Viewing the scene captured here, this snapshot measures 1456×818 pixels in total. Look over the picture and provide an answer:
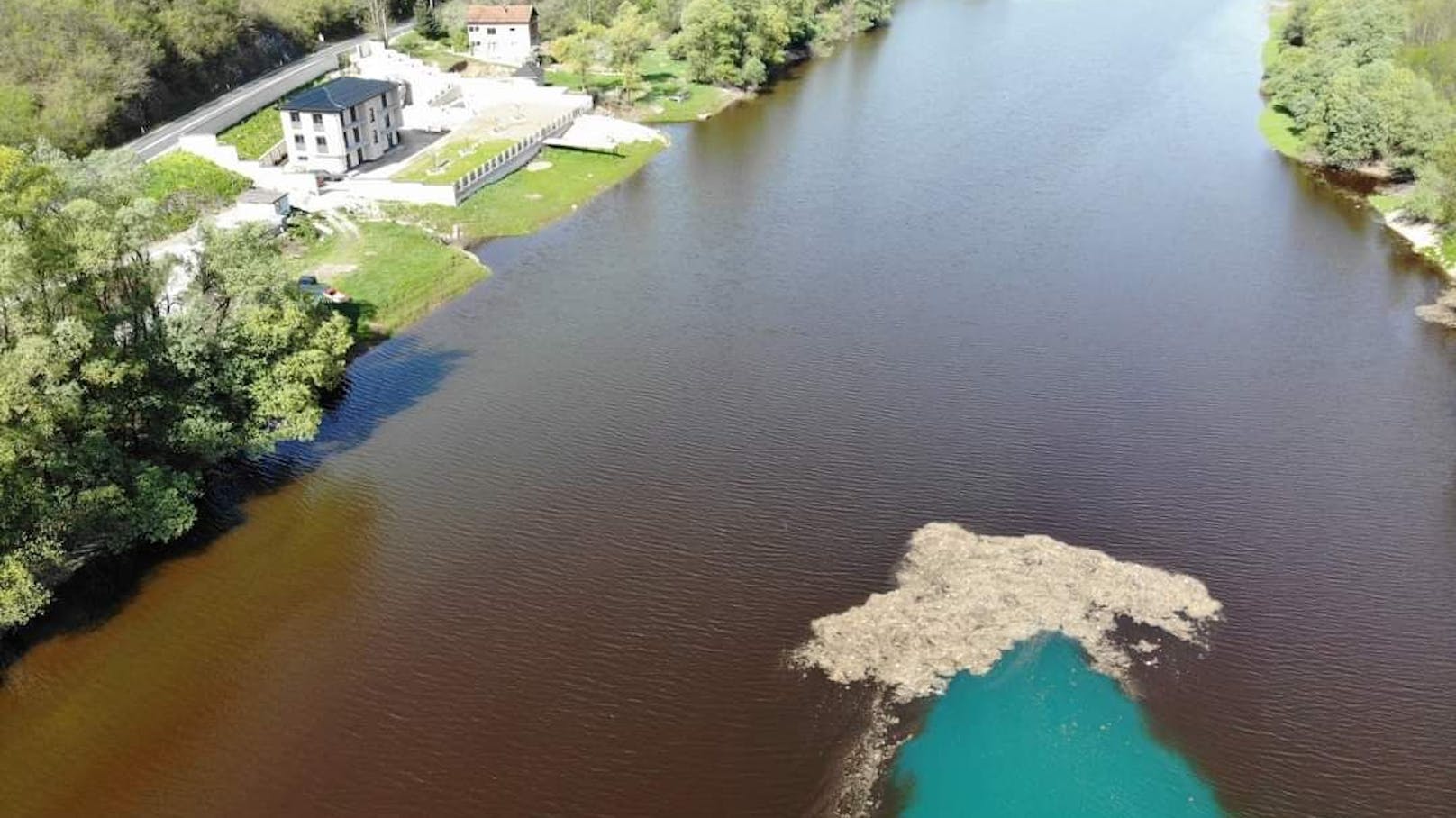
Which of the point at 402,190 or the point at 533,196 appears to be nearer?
the point at 402,190

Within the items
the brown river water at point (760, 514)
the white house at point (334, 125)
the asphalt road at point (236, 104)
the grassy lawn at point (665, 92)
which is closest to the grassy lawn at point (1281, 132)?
the brown river water at point (760, 514)

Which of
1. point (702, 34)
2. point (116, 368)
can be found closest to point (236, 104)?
point (702, 34)

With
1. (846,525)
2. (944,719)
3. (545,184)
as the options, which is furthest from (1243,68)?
(944,719)

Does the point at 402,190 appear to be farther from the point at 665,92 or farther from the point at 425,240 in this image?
the point at 665,92

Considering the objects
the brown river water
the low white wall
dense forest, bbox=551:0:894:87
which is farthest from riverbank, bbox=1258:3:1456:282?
the low white wall

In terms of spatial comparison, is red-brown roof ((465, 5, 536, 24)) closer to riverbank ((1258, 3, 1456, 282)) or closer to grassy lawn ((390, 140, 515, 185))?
grassy lawn ((390, 140, 515, 185))

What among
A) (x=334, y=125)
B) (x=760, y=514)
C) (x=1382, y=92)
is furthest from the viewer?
(x=1382, y=92)

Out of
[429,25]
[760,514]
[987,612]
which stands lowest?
[429,25]
